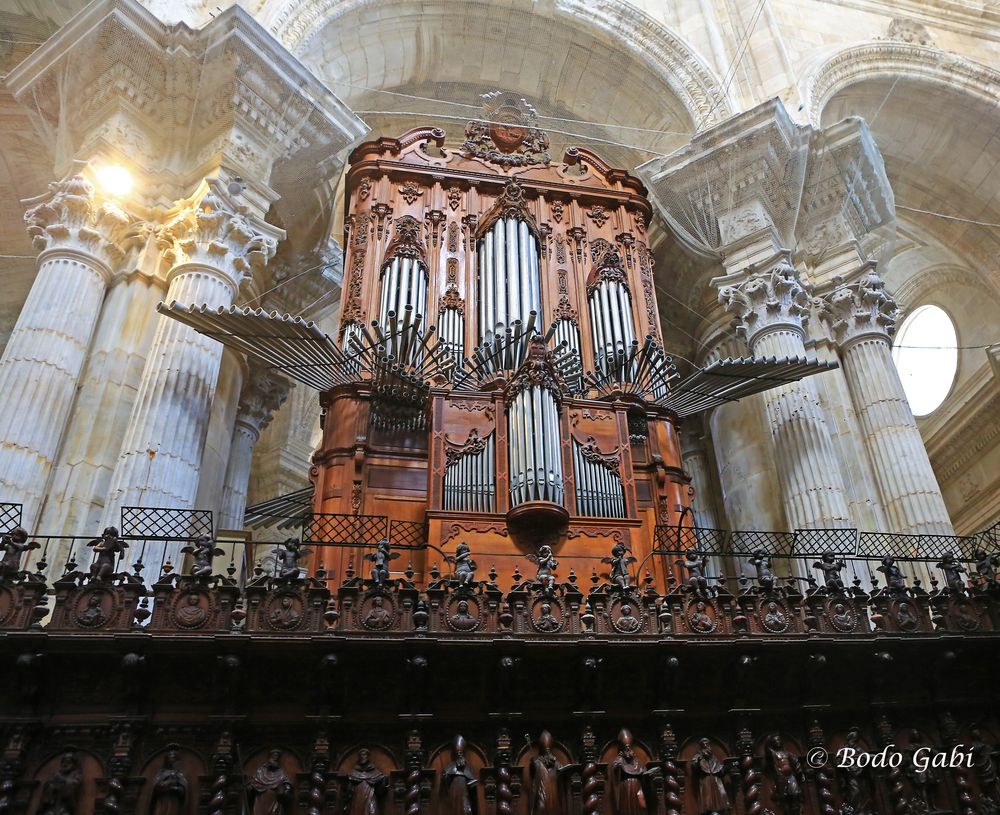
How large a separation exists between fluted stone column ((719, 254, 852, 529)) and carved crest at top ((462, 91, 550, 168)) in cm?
286

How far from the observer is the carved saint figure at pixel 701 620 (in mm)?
5758

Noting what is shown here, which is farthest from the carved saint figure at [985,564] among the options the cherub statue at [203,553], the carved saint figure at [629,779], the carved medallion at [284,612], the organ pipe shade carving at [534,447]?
the cherub statue at [203,553]

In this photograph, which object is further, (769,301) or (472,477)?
(769,301)

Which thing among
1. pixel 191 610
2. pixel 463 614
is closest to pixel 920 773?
pixel 463 614

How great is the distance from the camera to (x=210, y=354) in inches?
302

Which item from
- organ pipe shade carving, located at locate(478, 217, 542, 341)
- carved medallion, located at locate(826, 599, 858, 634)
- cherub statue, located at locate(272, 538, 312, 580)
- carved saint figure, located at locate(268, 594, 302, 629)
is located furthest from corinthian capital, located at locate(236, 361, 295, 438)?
carved medallion, located at locate(826, 599, 858, 634)

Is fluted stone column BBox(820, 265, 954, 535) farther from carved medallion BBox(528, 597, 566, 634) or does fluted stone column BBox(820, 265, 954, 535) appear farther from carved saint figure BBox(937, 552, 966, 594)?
carved medallion BBox(528, 597, 566, 634)

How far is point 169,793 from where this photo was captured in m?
4.86

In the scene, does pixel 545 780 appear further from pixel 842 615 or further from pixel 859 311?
pixel 859 311

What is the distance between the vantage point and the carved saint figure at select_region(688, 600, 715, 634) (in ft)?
18.9

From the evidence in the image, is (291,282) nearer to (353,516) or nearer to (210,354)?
(210,354)

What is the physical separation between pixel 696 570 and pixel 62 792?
13.4ft

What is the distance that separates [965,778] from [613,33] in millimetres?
10047

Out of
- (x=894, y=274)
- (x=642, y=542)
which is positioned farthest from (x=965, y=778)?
(x=894, y=274)
